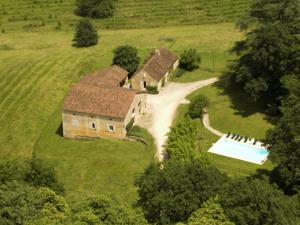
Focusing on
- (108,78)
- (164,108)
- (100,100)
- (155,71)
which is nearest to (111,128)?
(100,100)

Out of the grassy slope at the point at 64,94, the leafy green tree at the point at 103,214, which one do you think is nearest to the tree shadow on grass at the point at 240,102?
the grassy slope at the point at 64,94

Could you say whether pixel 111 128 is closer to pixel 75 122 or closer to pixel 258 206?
pixel 75 122

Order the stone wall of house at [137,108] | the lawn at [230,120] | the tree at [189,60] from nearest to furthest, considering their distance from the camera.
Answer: the lawn at [230,120] → the stone wall of house at [137,108] → the tree at [189,60]

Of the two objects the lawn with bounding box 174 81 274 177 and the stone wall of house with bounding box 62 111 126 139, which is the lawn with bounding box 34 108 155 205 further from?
the lawn with bounding box 174 81 274 177

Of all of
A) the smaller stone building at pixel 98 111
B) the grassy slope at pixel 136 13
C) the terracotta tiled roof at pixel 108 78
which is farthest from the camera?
the grassy slope at pixel 136 13

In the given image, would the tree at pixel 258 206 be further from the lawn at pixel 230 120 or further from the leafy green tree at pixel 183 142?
the lawn at pixel 230 120

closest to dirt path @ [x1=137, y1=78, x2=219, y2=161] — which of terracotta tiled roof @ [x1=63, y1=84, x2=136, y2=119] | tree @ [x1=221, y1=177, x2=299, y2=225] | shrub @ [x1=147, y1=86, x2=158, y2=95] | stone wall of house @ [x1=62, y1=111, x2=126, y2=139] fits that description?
shrub @ [x1=147, y1=86, x2=158, y2=95]
